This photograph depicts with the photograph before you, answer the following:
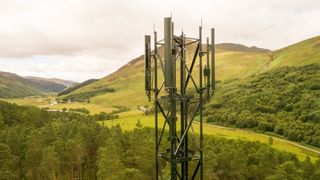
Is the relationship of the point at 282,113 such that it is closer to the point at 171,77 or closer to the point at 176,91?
the point at 176,91

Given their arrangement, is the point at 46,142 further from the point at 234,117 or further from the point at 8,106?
the point at 234,117

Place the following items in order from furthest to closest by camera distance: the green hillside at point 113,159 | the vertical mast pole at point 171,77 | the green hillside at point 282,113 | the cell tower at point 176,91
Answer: the green hillside at point 282,113 < the green hillside at point 113,159 < the cell tower at point 176,91 < the vertical mast pole at point 171,77

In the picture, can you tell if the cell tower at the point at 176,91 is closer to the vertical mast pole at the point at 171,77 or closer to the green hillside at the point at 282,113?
the vertical mast pole at the point at 171,77

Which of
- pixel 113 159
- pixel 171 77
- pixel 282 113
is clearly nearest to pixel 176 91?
pixel 171 77

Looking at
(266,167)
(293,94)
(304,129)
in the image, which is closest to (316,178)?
(266,167)

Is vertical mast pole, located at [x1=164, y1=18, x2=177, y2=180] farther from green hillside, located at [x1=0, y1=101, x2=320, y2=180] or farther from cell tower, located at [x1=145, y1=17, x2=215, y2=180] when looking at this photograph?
green hillside, located at [x1=0, y1=101, x2=320, y2=180]

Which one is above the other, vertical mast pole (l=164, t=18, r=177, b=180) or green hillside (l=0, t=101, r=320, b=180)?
vertical mast pole (l=164, t=18, r=177, b=180)

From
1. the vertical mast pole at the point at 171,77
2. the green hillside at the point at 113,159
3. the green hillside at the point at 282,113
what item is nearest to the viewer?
the vertical mast pole at the point at 171,77

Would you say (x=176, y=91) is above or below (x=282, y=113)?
above

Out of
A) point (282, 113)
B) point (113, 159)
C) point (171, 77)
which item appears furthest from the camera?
point (282, 113)

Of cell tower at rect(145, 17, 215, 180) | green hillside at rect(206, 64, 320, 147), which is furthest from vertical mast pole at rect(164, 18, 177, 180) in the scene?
green hillside at rect(206, 64, 320, 147)

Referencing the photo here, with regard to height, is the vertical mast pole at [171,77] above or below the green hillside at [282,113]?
above

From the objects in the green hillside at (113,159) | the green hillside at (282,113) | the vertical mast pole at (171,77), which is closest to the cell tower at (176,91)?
the vertical mast pole at (171,77)

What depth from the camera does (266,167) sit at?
5419 cm
